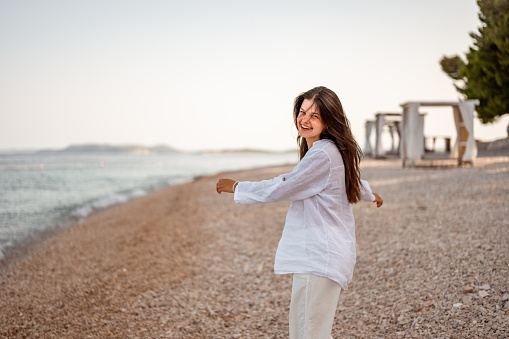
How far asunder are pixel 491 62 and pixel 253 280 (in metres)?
20.3

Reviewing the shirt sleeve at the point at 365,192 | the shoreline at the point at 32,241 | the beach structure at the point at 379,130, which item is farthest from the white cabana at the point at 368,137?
the shirt sleeve at the point at 365,192

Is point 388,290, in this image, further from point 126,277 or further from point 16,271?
point 16,271

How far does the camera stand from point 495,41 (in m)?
18.0

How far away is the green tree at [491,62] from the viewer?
18.0 metres

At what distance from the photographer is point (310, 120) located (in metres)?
2.00

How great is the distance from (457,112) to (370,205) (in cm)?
816

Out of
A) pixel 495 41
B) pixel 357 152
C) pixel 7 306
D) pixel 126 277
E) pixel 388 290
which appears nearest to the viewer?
pixel 357 152

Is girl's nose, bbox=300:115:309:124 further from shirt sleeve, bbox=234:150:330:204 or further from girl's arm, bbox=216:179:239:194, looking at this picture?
girl's arm, bbox=216:179:239:194

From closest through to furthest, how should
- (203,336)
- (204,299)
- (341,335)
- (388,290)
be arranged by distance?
(341,335), (203,336), (388,290), (204,299)

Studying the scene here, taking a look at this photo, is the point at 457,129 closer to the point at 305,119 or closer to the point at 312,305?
the point at 305,119

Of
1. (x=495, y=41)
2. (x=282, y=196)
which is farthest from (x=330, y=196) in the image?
(x=495, y=41)

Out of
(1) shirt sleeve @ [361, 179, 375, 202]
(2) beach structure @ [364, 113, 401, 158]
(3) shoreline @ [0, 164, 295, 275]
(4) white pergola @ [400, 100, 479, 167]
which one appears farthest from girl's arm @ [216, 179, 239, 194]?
(2) beach structure @ [364, 113, 401, 158]

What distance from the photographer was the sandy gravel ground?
3.51m

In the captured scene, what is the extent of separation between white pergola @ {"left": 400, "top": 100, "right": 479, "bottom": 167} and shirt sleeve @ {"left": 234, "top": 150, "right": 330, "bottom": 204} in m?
13.0
